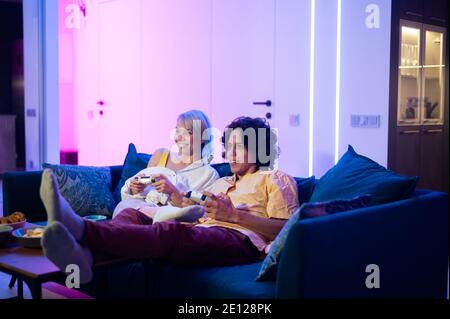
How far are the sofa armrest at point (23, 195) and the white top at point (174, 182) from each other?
513 millimetres

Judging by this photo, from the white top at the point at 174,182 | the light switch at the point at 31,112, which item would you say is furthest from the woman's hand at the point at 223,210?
the light switch at the point at 31,112

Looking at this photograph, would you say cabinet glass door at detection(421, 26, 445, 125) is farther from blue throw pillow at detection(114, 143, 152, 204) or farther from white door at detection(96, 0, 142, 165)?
blue throw pillow at detection(114, 143, 152, 204)

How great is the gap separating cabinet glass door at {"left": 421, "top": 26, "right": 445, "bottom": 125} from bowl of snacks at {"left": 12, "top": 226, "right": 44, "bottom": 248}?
378 centimetres

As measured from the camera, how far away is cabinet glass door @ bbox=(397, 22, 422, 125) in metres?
4.56

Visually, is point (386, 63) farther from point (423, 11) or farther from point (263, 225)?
point (263, 225)

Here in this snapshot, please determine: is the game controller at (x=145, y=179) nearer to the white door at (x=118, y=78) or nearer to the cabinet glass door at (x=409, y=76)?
the cabinet glass door at (x=409, y=76)

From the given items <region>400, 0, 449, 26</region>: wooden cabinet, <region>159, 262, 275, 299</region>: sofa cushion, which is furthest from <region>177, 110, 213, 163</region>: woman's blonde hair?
<region>400, 0, 449, 26</region>: wooden cabinet

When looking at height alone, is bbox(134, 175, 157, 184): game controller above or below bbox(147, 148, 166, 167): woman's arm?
below

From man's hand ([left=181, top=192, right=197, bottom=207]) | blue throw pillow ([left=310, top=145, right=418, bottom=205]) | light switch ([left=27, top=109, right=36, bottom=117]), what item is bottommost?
man's hand ([left=181, top=192, right=197, bottom=207])

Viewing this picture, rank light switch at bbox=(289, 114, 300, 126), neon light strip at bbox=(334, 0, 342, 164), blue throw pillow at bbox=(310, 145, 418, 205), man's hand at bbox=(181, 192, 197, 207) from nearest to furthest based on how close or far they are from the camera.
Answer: blue throw pillow at bbox=(310, 145, 418, 205) → man's hand at bbox=(181, 192, 197, 207) → neon light strip at bbox=(334, 0, 342, 164) → light switch at bbox=(289, 114, 300, 126)

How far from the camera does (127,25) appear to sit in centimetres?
587

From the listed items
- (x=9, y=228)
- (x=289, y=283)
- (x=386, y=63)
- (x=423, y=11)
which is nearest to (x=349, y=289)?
(x=289, y=283)

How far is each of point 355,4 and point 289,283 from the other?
2795 mm

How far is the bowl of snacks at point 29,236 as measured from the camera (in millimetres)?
2268
